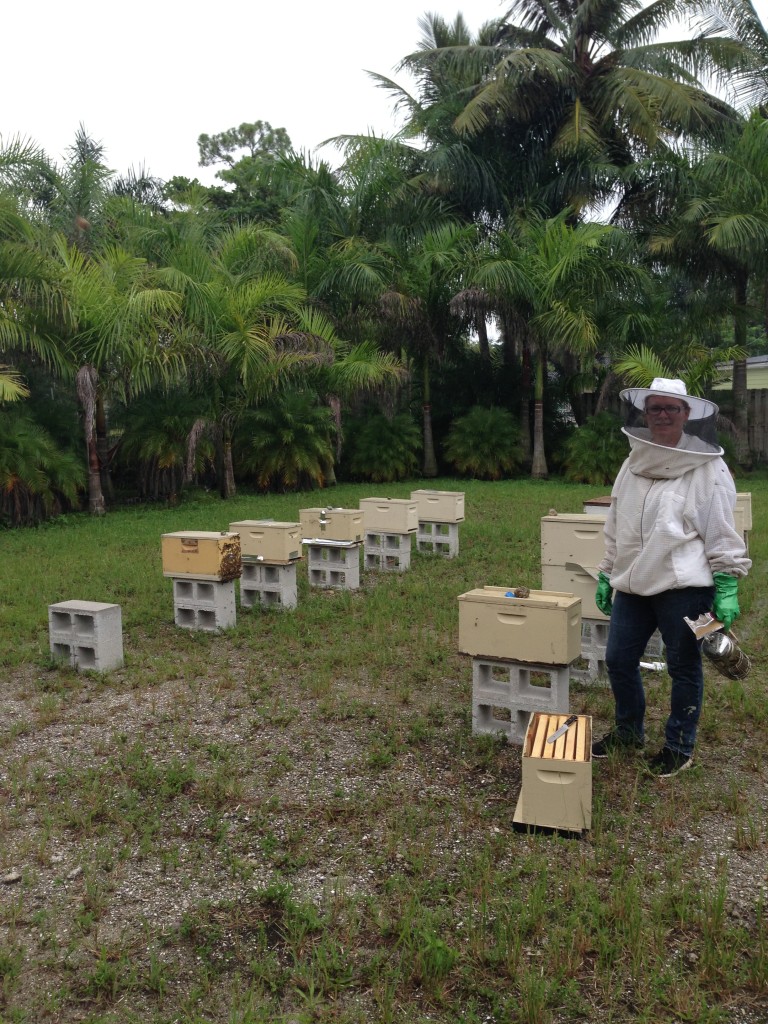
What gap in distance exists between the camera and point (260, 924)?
292cm

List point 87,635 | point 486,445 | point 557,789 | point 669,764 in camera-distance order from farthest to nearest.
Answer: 1. point 486,445
2. point 87,635
3. point 669,764
4. point 557,789

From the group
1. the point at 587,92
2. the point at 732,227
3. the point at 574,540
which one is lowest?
the point at 574,540

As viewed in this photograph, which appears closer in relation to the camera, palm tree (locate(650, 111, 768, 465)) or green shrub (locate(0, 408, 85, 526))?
green shrub (locate(0, 408, 85, 526))

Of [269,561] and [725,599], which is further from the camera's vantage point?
[269,561]

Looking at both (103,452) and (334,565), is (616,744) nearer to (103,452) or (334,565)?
(334,565)

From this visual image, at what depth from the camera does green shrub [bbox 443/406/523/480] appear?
18.5 meters

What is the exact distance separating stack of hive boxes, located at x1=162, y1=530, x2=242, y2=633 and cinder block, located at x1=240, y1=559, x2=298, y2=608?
520 mm

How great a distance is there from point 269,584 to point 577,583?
9.84 ft

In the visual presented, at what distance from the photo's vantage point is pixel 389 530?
9039 mm

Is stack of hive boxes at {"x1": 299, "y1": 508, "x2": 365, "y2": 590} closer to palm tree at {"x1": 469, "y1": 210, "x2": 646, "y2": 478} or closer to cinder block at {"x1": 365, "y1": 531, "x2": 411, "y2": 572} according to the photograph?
cinder block at {"x1": 365, "y1": 531, "x2": 411, "y2": 572}

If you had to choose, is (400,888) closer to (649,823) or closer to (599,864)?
(599,864)

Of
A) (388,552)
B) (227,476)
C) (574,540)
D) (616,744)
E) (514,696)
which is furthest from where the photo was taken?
(227,476)

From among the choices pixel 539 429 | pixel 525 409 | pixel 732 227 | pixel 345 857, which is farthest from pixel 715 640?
pixel 525 409

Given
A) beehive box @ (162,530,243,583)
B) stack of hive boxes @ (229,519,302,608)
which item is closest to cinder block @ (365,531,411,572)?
stack of hive boxes @ (229,519,302,608)
